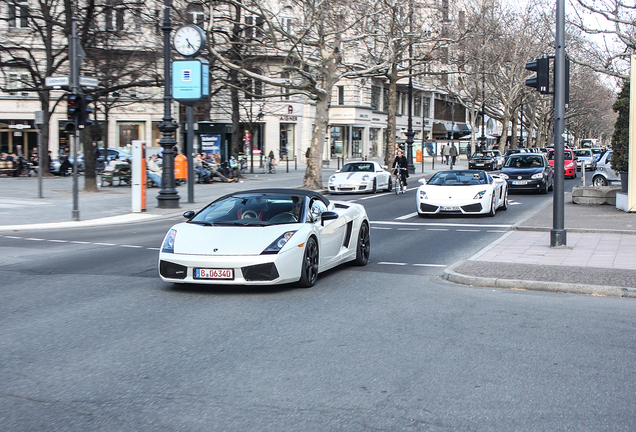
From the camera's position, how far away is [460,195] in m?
19.2

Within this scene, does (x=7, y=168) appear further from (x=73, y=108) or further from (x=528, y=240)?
(x=528, y=240)

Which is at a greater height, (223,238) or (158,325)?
(223,238)

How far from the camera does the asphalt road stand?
4.50 meters

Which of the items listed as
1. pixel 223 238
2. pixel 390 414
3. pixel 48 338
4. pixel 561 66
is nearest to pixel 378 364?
Result: pixel 390 414

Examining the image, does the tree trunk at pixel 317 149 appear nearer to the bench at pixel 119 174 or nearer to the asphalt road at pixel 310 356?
the bench at pixel 119 174

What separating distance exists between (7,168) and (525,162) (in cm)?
2631

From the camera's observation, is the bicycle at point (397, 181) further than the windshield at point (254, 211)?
Yes

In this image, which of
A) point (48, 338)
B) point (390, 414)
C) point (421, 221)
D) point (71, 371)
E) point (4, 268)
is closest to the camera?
point (390, 414)

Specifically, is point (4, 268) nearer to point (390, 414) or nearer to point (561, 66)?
point (390, 414)

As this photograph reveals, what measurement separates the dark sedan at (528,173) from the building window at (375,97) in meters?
41.7

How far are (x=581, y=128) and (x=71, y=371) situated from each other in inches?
5499

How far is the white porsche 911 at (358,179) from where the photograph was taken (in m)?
29.2

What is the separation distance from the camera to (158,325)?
698 centimetres

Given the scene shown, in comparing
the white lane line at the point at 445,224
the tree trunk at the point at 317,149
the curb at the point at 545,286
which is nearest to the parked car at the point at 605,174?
the tree trunk at the point at 317,149
